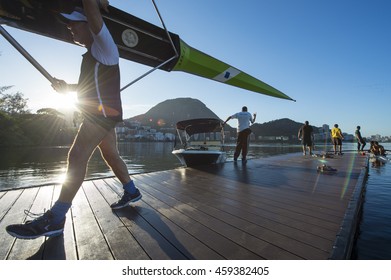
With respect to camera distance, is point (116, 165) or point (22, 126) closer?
point (116, 165)

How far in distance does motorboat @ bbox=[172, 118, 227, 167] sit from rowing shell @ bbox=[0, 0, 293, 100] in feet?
12.7

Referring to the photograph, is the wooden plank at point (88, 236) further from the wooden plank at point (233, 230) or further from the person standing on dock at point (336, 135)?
the person standing on dock at point (336, 135)

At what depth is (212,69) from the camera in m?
4.10

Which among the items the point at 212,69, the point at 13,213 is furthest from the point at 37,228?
the point at 212,69

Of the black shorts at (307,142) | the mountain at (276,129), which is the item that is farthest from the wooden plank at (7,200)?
the mountain at (276,129)

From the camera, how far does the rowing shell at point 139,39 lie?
249 cm

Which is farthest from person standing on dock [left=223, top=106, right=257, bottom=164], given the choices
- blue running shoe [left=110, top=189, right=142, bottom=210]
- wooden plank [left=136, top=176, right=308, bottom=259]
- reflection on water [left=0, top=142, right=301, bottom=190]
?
reflection on water [left=0, top=142, right=301, bottom=190]

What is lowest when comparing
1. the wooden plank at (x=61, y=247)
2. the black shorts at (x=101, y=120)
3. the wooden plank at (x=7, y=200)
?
the wooden plank at (x=7, y=200)

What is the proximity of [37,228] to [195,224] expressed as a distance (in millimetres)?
1582

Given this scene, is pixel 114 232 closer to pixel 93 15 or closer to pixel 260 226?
pixel 260 226

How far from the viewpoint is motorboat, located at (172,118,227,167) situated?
7918mm

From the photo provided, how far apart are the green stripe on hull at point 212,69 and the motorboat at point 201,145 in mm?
3788

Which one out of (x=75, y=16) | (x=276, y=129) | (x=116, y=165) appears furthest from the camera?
(x=276, y=129)
